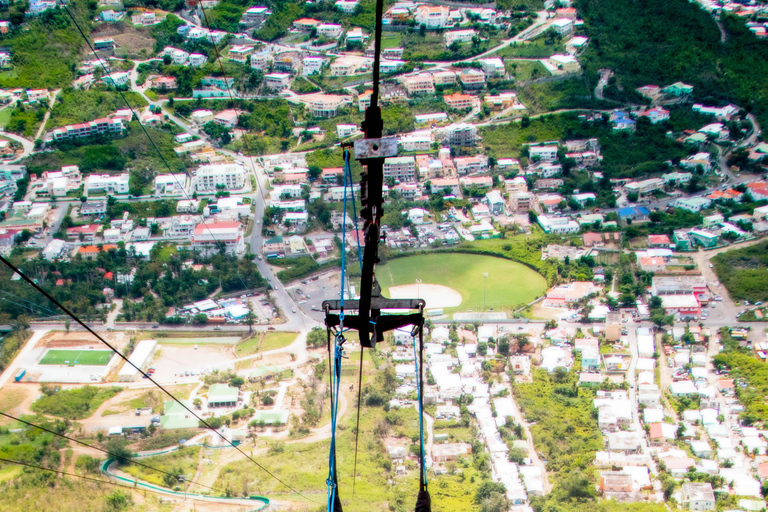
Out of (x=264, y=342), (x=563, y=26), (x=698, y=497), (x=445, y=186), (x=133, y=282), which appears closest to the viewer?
(x=698, y=497)

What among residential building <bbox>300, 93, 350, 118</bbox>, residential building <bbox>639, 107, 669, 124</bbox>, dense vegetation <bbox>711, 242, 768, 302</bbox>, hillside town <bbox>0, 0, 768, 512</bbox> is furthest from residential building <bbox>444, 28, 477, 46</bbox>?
dense vegetation <bbox>711, 242, 768, 302</bbox>

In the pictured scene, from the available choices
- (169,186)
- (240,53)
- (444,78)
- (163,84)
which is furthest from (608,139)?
(163,84)

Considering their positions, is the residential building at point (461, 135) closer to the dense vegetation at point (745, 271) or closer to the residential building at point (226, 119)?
the residential building at point (226, 119)

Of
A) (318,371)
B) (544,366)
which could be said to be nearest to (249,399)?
(318,371)

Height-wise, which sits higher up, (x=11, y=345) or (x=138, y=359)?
(x=11, y=345)

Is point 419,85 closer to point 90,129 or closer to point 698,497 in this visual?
point 90,129

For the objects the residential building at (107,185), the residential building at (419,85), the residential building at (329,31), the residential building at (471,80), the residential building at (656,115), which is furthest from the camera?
the residential building at (329,31)

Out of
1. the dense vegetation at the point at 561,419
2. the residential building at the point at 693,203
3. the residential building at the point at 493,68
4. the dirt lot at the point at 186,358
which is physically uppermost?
the residential building at the point at 493,68

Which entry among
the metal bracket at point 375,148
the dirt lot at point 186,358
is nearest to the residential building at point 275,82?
the dirt lot at point 186,358
